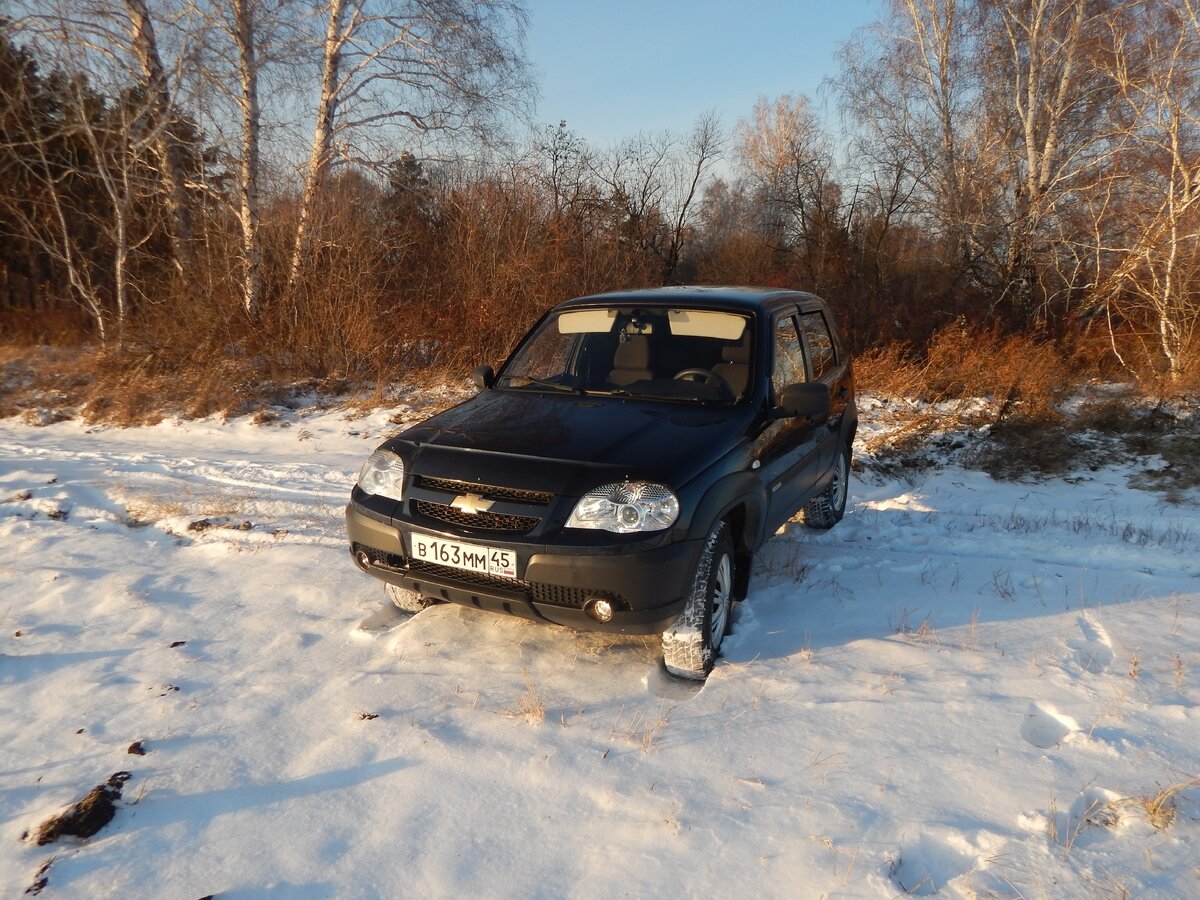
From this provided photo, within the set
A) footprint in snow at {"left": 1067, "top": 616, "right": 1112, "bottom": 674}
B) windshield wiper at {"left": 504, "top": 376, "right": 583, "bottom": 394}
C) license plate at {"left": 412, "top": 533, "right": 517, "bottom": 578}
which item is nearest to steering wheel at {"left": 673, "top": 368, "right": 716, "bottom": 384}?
windshield wiper at {"left": 504, "top": 376, "right": 583, "bottom": 394}

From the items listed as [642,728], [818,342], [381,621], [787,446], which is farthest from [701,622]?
[818,342]

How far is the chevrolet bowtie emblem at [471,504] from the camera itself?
9.78ft

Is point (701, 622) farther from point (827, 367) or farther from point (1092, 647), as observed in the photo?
point (827, 367)

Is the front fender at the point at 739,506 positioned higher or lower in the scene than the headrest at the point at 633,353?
lower

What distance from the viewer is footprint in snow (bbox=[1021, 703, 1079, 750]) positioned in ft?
9.01

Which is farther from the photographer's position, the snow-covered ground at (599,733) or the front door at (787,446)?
the front door at (787,446)

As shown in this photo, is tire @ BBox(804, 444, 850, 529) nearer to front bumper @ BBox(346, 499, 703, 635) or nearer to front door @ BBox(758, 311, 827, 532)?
front door @ BBox(758, 311, 827, 532)

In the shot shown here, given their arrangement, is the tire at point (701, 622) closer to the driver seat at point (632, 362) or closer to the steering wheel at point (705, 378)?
the steering wheel at point (705, 378)

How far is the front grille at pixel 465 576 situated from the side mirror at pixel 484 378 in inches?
58.2

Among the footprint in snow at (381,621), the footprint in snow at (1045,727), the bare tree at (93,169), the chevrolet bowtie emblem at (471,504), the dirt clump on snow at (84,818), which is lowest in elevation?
the dirt clump on snow at (84,818)

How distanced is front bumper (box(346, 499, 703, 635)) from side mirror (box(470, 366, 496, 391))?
1450 millimetres

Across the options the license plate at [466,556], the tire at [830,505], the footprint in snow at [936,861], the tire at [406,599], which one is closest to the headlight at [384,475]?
the license plate at [466,556]

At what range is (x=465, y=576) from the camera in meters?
3.03

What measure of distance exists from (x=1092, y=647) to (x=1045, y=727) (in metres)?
0.90
